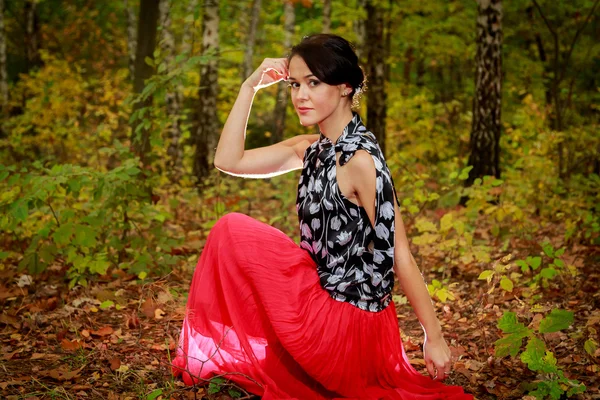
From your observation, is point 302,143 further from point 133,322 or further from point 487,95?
point 487,95

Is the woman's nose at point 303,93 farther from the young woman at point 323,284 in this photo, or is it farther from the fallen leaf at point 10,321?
the fallen leaf at point 10,321

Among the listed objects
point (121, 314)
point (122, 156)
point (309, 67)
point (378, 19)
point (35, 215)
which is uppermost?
point (378, 19)

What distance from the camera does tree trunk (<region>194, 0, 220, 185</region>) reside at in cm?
998

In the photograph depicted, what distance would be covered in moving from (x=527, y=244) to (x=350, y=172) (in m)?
3.17

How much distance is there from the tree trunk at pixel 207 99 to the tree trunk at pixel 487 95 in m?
4.35

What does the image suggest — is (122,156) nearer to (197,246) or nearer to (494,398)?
(197,246)

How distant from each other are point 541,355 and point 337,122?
149cm

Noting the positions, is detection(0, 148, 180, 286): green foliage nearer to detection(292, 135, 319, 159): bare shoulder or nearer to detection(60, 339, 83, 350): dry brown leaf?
detection(60, 339, 83, 350): dry brown leaf

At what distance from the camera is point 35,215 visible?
18.0ft

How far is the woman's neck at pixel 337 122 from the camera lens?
279cm

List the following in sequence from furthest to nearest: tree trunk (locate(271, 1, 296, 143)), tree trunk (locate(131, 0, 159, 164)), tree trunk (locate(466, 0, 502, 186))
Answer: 1. tree trunk (locate(271, 1, 296, 143))
2. tree trunk (locate(466, 0, 502, 186))
3. tree trunk (locate(131, 0, 159, 164))

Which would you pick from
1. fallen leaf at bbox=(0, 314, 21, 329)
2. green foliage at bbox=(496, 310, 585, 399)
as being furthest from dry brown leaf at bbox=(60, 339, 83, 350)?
green foliage at bbox=(496, 310, 585, 399)

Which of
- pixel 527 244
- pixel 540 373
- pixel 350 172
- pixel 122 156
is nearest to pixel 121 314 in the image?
pixel 122 156

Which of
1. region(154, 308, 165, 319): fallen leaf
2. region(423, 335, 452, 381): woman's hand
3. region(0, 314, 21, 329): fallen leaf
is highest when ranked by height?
region(423, 335, 452, 381): woman's hand
